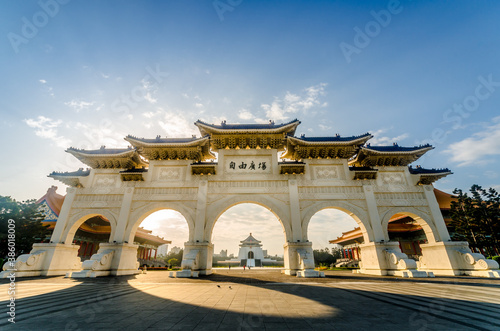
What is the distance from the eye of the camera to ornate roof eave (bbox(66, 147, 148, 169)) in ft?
50.4

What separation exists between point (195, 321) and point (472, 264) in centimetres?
1640

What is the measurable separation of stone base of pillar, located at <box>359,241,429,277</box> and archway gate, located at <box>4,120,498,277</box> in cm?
6

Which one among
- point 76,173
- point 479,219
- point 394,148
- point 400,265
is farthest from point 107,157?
point 479,219

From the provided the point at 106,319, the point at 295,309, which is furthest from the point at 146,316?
the point at 295,309

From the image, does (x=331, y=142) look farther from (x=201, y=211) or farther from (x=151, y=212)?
(x=151, y=212)

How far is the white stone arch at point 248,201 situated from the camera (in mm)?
13788

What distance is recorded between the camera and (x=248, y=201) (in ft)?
47.5

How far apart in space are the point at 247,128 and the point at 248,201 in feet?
17.3

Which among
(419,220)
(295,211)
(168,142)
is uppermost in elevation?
(168,142)

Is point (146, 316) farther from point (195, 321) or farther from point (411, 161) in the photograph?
point (411, 161)

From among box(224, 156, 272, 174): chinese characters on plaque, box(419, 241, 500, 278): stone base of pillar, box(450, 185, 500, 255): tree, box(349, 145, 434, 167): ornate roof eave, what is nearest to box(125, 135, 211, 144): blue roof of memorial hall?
box(224, 156, 272, 174): chinese characters on plaque

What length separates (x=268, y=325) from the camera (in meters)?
3.23

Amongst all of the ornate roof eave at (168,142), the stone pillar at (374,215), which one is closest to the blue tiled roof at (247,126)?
the ornate roof eave at (168,142)

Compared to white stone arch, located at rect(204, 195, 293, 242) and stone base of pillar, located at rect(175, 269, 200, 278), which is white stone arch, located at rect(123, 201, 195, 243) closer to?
white stone arch, located at rect(204, 195, 293, 242)
